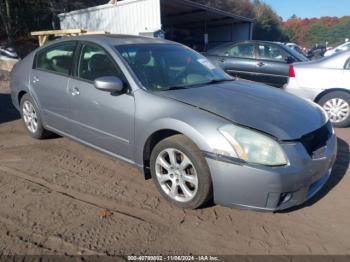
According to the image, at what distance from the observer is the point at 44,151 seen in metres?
4.81

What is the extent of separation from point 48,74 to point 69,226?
236 cm

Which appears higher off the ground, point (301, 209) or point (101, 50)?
point (101, 50)

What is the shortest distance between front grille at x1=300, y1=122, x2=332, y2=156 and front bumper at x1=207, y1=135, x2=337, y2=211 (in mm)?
90

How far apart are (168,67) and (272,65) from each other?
556 cm

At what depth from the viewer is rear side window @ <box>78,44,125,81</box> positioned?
12.6 ft

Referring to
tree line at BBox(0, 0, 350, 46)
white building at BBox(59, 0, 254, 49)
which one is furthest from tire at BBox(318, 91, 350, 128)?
tree line at BBox(0, 0, 350, 46)

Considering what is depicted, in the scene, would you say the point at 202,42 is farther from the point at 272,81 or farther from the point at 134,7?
the point at 272,81

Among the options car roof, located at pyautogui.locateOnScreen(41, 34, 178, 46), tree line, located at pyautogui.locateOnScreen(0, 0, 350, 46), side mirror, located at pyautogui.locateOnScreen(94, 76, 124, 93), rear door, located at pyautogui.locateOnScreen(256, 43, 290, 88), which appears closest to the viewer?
side mirror, located at pyautogui.locateOnScreen(94, 76, 124, 93)

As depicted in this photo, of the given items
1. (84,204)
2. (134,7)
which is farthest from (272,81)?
(134,7)

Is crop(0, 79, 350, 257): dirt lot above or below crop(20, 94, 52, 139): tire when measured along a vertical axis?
below

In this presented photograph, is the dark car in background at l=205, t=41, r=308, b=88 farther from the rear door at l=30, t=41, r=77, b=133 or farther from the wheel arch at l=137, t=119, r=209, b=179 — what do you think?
the wheel arch at l=137, t=119, r=209, b=179

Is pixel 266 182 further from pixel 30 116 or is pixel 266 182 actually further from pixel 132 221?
pixel 30 116

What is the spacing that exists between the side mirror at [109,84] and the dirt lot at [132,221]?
1.05 meters

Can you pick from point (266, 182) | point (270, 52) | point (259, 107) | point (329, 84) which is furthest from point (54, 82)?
point (270, 52)
